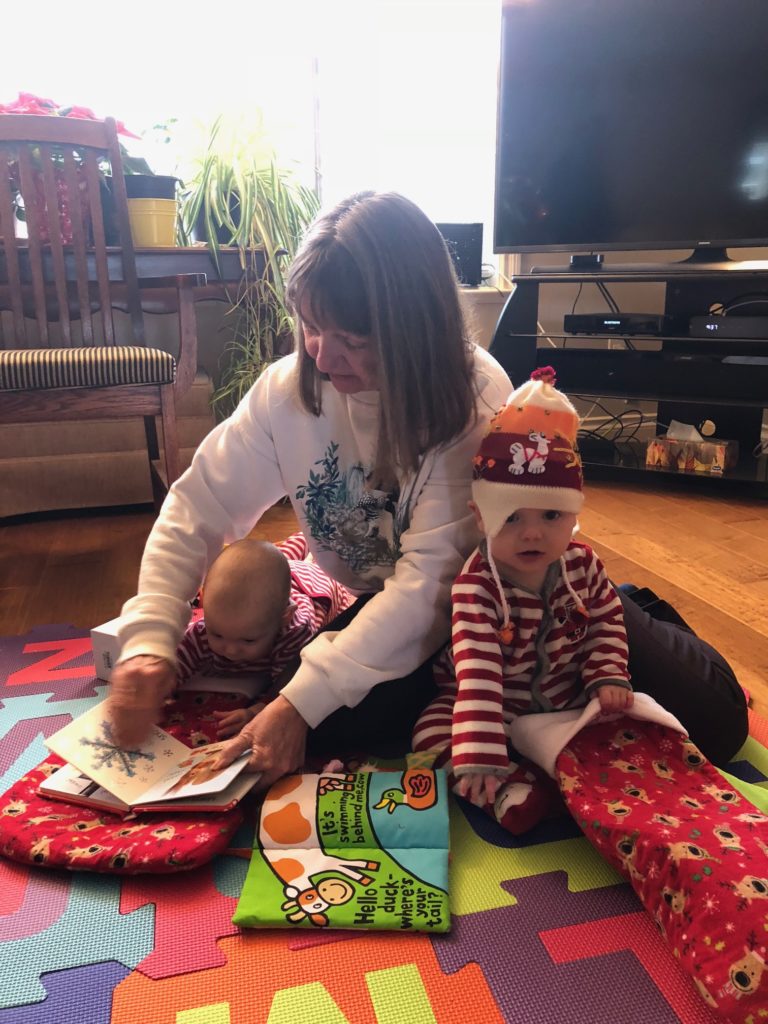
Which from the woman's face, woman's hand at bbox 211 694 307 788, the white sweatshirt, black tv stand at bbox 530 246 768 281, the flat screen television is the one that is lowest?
woman's hand at bbox 211 694 307 788

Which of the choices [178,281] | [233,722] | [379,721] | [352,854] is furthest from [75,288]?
[352,854]

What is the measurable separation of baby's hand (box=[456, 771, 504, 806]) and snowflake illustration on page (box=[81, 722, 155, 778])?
38 cm

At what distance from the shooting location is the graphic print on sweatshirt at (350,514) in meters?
1.12

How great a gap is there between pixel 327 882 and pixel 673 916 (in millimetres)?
340

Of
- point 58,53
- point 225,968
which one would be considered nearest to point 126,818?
point 225,968

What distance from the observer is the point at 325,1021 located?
70 cm

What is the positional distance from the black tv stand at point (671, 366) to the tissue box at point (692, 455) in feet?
0.10

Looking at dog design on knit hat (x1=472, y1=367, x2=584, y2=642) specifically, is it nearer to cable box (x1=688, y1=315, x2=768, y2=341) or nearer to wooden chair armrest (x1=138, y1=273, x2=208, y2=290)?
wooden chair armrest (x1=138, y1=273, x2=208, y2=290)

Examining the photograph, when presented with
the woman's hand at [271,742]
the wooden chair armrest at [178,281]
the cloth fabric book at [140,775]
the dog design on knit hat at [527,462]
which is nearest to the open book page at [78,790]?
the cloth fabric book at [140,775]

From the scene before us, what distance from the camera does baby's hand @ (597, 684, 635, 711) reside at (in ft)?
3.17

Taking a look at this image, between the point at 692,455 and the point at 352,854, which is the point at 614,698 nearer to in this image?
the point at 352,854

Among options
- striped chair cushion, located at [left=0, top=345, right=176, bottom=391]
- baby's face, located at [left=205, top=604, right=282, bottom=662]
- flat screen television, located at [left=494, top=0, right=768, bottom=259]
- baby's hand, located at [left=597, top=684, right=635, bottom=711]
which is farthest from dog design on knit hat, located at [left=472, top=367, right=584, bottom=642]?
flat screen television, located at [left=494, top=0, right=768, bottom=259]

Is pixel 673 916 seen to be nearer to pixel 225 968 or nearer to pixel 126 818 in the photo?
pixel 225 968

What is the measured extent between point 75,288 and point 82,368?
547 millimetres
